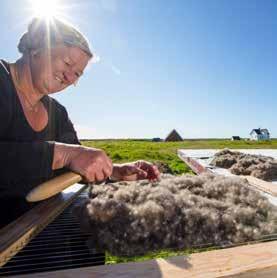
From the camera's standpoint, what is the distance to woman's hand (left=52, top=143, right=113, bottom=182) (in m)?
1.33

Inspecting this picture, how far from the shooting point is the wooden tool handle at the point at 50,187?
132 cm

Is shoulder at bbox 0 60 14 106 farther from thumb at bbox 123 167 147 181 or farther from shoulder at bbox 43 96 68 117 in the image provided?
thumb at bbox 123 167 147 181

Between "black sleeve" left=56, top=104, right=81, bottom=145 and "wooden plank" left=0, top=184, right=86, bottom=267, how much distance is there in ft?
1.38

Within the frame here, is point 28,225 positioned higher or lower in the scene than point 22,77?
lower

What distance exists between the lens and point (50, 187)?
1.35m

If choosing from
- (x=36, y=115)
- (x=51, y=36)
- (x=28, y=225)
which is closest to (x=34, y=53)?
(x=51, y=36)

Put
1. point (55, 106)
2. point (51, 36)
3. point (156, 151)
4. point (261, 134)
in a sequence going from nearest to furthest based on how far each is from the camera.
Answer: point (51, 36)
point (55, 106)
point (156, 151)
point (261, 134)

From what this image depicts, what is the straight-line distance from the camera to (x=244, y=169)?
484 cm

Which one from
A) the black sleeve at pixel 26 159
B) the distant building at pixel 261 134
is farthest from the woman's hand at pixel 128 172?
the distant building at pixel 261 134

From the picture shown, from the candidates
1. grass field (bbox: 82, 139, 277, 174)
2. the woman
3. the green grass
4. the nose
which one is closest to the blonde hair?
the woman

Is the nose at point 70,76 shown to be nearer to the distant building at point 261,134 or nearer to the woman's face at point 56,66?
the woman's face at point 56,66

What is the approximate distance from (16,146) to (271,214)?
1.69 m

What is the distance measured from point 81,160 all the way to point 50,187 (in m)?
0.18

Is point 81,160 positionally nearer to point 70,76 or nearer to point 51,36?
point 70,76
